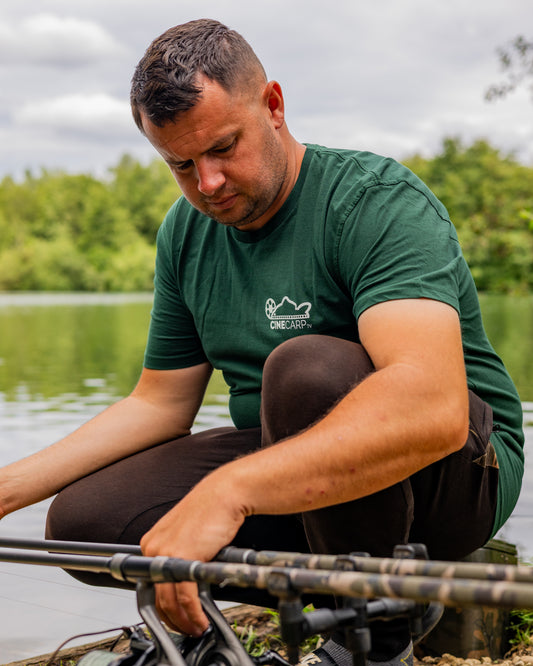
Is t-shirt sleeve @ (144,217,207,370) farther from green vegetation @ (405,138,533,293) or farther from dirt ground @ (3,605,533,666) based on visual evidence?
green vegetation @ (405,138,533,293)

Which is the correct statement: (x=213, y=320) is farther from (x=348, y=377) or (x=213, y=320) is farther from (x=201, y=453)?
(x=348, y=377)

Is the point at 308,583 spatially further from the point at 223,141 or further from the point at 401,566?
the point at 223,141

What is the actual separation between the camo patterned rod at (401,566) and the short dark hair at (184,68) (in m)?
1.23

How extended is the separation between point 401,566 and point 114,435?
154cm

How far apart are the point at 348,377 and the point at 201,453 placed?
2.80 ft

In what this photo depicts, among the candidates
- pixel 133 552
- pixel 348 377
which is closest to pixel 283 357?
pixel 348 377

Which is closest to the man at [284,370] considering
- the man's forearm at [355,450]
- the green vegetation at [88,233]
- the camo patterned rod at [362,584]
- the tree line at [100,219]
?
the man's forearm at [355,450]

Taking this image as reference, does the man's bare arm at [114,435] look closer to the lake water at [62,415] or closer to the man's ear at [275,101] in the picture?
the lake water at [62,415]

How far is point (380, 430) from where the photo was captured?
1.71m

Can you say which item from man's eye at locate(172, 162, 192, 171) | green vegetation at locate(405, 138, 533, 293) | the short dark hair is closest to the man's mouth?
man's eye at locate(172, 162, 192, 171)

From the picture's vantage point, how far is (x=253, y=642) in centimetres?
273

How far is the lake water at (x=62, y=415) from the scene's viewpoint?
117 inches

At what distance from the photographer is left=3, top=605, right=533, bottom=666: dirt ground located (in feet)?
8.54

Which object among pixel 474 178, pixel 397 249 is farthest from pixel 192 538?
pixel 474 178
